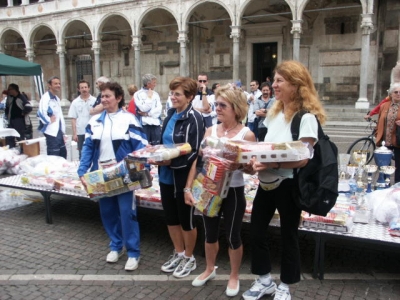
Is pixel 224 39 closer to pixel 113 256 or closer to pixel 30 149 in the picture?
pixel 30 149

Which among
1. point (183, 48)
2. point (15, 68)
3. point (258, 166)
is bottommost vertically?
point (258, 166)

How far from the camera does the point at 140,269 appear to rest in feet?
12.2

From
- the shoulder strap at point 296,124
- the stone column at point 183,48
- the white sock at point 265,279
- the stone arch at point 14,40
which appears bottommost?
the white sock at point 265,279

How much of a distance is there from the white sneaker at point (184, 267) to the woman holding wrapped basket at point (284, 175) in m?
0.69

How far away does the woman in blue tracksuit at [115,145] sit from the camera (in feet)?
11.8

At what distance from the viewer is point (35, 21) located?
992 inches

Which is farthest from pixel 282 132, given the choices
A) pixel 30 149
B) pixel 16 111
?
pixel 16 111

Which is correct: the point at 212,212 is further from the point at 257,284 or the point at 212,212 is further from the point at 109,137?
the point at 109,137

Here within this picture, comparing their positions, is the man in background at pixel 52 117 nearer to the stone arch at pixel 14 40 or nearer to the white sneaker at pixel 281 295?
the white sneaker at pixel 281 295

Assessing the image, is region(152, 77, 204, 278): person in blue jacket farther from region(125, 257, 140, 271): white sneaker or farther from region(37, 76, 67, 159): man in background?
region(37, 76, 67, 159): man in background

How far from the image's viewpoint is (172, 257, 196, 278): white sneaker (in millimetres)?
3537

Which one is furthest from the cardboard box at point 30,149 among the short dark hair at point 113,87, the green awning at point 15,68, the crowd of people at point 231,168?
the short dark hair at point 113,87

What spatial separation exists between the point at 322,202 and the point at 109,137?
2.04 metres

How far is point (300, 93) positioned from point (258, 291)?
163cm
